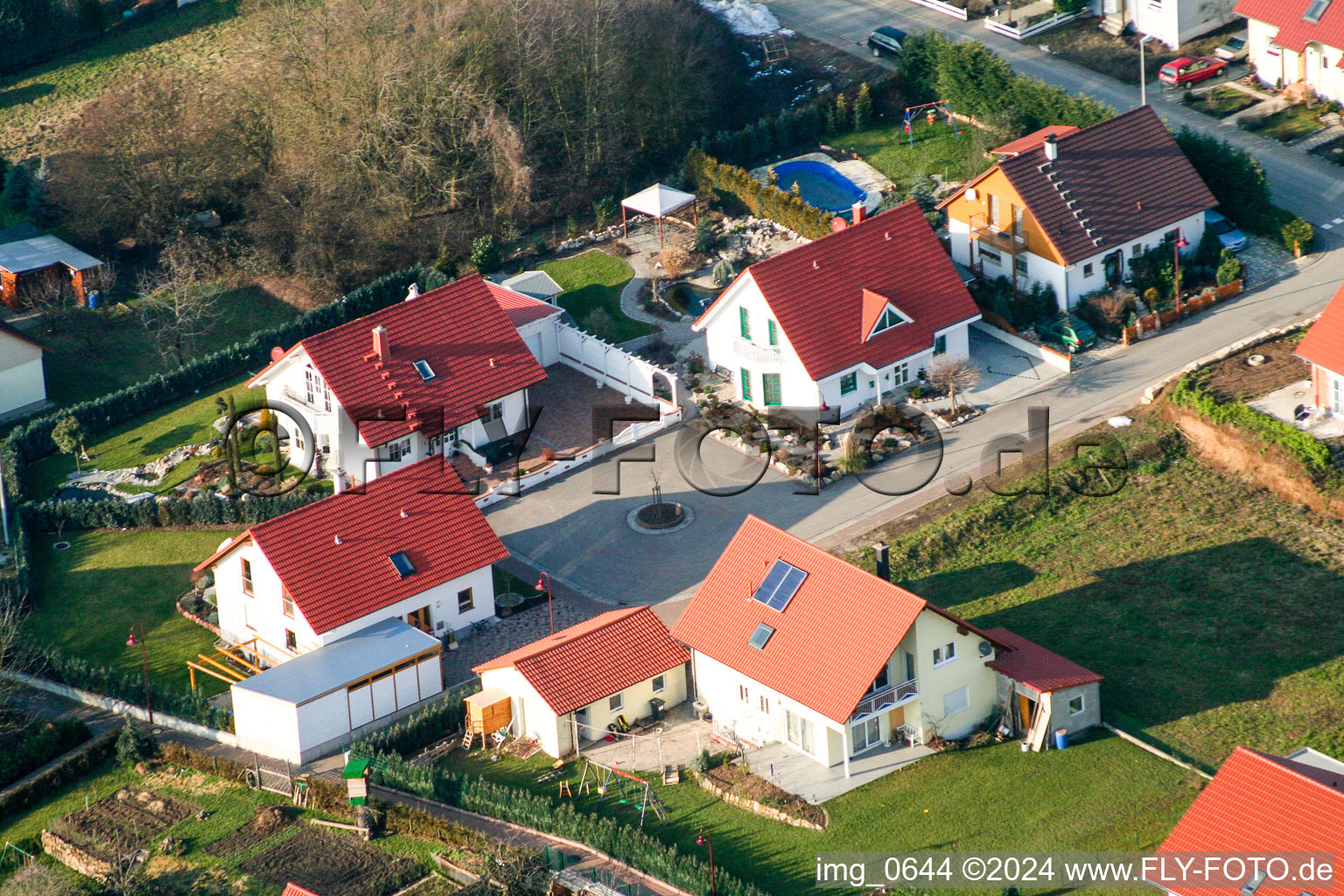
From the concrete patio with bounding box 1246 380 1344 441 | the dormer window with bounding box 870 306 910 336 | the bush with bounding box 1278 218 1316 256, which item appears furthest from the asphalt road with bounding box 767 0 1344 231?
the dormer window with bounding box 870 306 910 336

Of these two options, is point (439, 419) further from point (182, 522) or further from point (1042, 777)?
point (1042, 777)

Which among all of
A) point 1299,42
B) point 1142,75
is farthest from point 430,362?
point 1299,42

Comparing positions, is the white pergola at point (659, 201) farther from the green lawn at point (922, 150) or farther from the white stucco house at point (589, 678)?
the white stucco house at point (589, 678)

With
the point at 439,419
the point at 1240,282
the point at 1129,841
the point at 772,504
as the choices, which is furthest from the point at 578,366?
the point at 1129,841

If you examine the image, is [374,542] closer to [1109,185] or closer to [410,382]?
[410,382]

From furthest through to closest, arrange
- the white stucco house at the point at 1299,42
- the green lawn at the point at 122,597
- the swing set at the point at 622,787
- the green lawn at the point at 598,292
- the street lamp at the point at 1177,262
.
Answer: the white stucco house at the point at 1299,42
the green lawn at the point at 598,292
the street lamp at the point at 1177,262
the green lawn at the point at 122,597
the swing set at the point at 622,787

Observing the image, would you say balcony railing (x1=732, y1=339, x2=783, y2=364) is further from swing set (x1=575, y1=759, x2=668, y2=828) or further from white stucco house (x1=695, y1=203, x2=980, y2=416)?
swing set (x1=575, y1=759, x2=668, y2=828)

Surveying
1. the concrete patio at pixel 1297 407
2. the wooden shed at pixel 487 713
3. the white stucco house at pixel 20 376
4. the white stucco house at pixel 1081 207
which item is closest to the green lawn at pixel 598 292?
the white stucco house at pixel 1081 207
